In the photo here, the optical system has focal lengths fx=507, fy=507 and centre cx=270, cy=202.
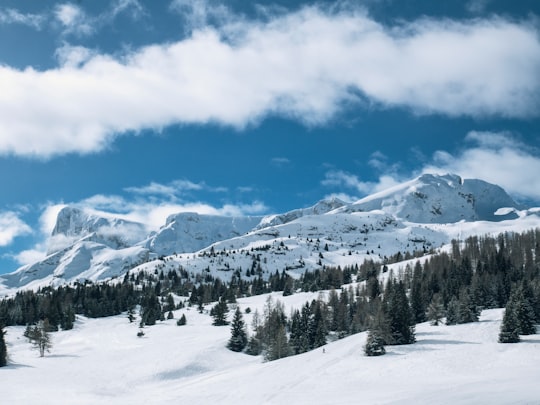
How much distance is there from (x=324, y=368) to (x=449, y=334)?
77.8ft

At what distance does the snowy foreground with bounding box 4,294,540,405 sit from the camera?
1703 inches

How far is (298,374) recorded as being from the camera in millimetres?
57406

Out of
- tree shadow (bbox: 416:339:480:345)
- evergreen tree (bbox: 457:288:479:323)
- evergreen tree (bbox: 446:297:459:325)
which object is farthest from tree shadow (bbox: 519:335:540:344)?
evergreen tree (bbox: 446:297:459:325)

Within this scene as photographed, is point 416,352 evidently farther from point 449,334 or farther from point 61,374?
point 61,374

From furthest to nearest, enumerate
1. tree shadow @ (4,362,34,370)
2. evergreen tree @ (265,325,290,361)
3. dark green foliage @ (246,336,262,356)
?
dark green foliage @ (246,336,262,356) < evergreen tree @ (265,325,290,361) < tree shadow @ (4,362,34,370)

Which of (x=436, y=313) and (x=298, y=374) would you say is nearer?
(x=298, y=374)

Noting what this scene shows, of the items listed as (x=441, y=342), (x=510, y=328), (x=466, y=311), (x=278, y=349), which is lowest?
(x=278, y=349)

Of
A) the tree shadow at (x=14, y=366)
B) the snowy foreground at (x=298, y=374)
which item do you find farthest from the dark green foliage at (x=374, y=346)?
the tree shadow at (x=14, y=366)

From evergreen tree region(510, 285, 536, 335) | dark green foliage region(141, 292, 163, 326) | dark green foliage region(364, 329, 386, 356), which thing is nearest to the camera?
dark green foliage region(364, 329, 386, 356)

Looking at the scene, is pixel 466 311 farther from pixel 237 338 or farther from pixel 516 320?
pixel 237 338

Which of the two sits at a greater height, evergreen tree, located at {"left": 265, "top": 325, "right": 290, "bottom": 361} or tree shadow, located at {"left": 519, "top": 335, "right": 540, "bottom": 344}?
tree shadow, located at {"left": 519, "top": 335, "right": 540, "bottom": 344}

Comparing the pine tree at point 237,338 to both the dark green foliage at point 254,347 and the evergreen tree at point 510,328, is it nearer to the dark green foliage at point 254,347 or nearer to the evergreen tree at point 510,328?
the dark green foliage at point 254,347

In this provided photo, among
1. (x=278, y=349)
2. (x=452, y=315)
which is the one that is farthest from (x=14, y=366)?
(x=452, y=315)

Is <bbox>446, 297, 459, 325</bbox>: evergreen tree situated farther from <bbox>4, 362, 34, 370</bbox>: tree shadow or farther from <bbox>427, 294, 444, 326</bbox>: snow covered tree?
<bbox>4, 362, 34, 370</bbox>: tree shadow
